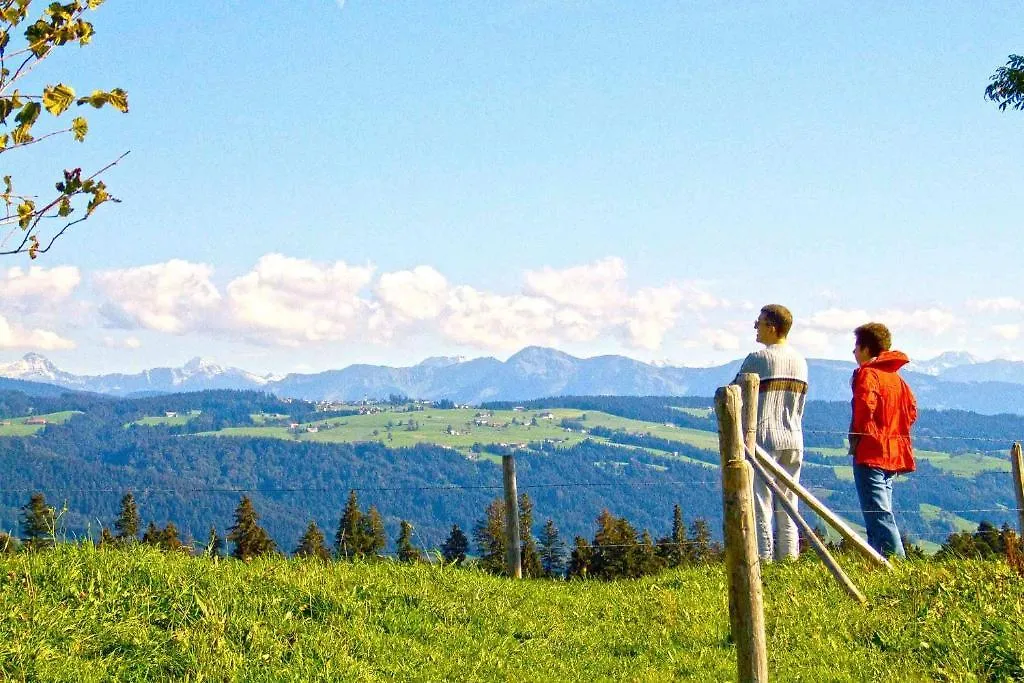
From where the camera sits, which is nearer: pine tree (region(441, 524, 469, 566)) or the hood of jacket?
the hood of jacket

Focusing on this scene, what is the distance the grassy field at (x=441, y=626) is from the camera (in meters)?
7.69

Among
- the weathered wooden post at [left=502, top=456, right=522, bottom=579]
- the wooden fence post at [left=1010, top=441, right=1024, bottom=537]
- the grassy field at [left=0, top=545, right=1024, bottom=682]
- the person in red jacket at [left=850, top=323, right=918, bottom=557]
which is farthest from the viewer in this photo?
the weathered wooden post at [left=502, top=456, right=522, bottom=579]

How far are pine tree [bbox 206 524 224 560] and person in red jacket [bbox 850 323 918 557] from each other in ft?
24.6

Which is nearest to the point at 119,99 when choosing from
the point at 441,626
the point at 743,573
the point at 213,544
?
the point at 743,573

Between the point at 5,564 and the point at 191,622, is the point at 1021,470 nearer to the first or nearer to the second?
the point at 191,622

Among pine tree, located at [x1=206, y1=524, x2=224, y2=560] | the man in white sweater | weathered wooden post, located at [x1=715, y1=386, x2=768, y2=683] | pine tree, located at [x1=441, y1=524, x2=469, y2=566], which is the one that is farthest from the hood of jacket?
pine tree, located at [x1=206, y1=524, x2=224, y2=560]

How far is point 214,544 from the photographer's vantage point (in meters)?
11.7

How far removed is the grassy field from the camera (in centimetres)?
769

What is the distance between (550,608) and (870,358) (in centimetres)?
502

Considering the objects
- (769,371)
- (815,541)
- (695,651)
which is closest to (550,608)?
(695,651)

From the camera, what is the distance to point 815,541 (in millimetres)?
10414

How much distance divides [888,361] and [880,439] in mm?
966

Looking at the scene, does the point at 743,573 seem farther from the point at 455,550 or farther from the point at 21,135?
the point at 455,550

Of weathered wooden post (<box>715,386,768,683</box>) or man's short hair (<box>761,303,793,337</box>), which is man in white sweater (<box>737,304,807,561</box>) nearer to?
man's short hair (<box>761,303,793,337</box>)
